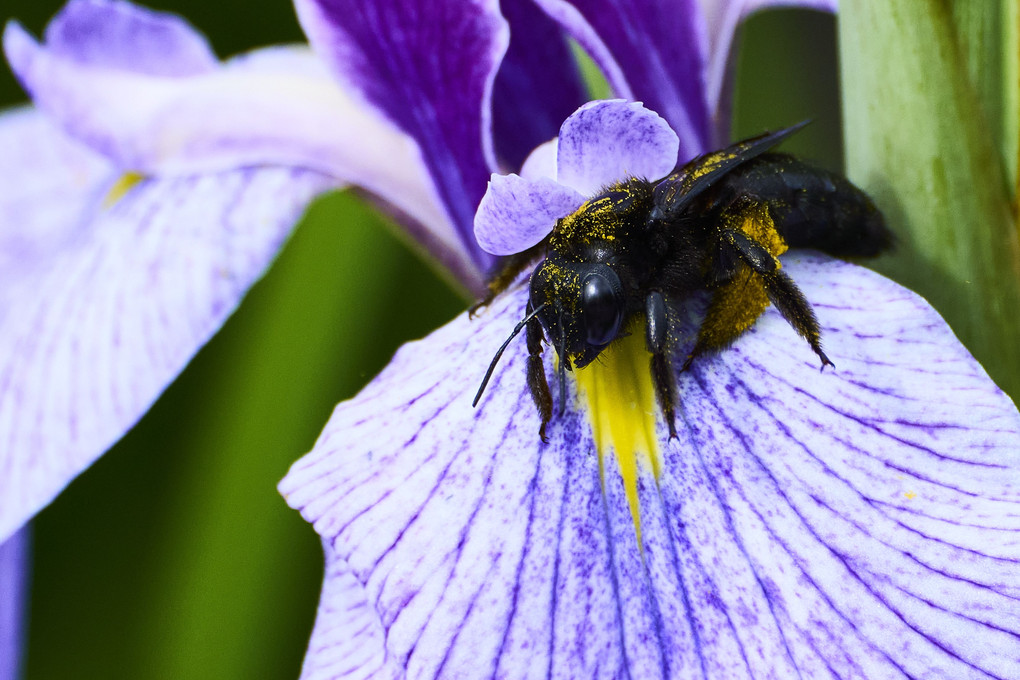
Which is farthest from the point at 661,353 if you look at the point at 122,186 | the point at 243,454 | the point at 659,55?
the point at 243,454

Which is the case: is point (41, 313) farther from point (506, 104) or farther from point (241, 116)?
point (506, 104)

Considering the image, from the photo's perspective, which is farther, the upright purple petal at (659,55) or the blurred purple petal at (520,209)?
the upright purple petal at (659,55)

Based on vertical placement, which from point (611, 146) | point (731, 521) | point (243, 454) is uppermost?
point (611, 146)

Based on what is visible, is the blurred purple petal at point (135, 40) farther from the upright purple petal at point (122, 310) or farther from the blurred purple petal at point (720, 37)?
the blurred purple petal at point (720, 37)

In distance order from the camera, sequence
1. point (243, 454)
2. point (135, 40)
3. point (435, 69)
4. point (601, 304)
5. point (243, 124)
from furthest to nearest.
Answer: point (243, 454) < point (135, 40) < point (243, 124) < point (435, 69) < point (601, 304)

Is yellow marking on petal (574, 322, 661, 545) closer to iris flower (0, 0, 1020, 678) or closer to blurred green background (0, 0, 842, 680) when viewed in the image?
iris flower (0, 0, 1020, 678)

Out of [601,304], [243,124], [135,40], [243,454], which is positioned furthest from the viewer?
[243,454]

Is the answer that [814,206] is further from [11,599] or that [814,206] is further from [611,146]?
[11,599]

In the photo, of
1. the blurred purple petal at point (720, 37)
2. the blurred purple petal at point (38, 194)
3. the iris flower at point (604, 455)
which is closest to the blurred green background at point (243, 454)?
the blurred purple petal at point (38, 194)
